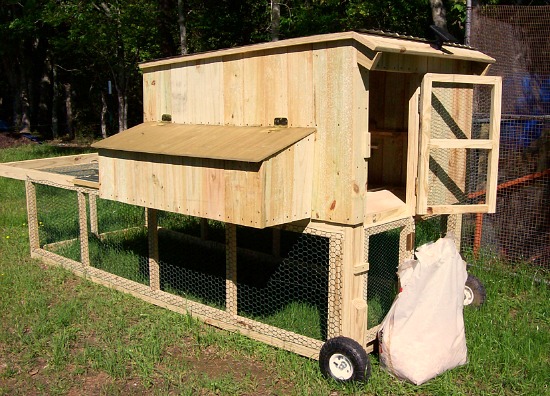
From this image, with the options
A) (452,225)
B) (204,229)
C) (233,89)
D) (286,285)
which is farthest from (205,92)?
(204,229)

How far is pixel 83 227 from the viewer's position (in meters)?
6.20

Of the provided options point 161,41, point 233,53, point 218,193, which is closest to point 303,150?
point 218,193

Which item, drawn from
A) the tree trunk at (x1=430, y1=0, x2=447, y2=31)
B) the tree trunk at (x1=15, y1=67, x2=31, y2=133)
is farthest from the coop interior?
the tree trunk at (x1=15, y1=67, x2=31, y2=133)

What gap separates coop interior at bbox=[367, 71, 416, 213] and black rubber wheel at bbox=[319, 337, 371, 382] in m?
1.76

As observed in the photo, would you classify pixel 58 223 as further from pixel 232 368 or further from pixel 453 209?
pixel 453 209

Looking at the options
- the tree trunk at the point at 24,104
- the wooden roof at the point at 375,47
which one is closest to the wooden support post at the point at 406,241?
the wooden roof at the point at 375,47

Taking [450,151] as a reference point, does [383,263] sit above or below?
below

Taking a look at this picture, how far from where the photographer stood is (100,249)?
6805 millimetres

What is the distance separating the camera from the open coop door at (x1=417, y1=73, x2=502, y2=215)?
14.0 ft

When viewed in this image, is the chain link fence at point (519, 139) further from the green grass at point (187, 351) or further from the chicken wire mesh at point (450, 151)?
the chicken wire mesh at point (450, 151)

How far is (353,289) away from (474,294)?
1656 mm

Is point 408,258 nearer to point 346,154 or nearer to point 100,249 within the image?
point 346,154

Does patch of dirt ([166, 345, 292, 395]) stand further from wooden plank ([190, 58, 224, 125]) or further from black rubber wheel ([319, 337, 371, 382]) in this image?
wooden plank ([190, 58, 224, 125])

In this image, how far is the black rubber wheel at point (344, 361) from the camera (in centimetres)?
388
